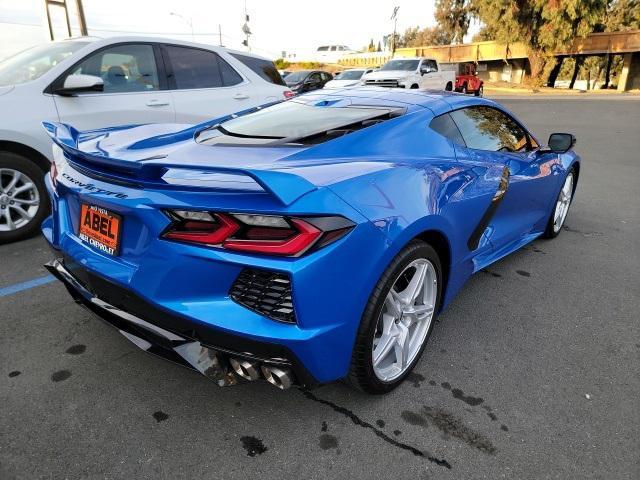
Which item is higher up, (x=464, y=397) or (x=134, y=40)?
(x=134, y=40)

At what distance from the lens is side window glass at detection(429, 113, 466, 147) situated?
278cm

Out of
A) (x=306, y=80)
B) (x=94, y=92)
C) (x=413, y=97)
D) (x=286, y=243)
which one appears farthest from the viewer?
(x=306, y=80)

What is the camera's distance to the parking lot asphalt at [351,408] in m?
1.92

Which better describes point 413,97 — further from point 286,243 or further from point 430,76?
point 430,76

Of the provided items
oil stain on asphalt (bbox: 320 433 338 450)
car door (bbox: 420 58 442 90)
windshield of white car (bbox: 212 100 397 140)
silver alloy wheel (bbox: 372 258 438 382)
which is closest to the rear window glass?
windshield of white car (bbox: 212 100 397 140)

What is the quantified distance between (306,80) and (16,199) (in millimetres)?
16287

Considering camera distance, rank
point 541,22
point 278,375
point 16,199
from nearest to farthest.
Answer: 1. point 278,375
2. point 16,199
3. point 541,22

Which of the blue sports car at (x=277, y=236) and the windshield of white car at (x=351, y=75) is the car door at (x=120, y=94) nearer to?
the blue sports car at (x=277, y=236)

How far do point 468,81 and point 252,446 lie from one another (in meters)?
28.3

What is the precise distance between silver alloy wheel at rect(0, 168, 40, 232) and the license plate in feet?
8.14

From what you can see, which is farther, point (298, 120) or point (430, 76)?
point (430, 76)

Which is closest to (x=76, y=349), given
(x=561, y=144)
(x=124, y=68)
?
(x=124, y=68)

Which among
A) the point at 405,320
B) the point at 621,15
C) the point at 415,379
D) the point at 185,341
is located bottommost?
the point at 415,379

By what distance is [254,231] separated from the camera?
1.71 meters
